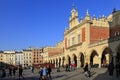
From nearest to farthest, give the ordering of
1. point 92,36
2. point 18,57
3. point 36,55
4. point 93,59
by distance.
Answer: point 92,36 < point 93,59 < point 36,55 < point 18,57

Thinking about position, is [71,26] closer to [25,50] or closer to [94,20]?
[94,20]

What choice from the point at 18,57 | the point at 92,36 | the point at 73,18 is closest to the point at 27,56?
the point at 18,57

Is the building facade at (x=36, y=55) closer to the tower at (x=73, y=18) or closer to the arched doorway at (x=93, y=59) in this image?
the tower at (x=73, y=18)

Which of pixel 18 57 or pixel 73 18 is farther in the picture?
pixel 18 57

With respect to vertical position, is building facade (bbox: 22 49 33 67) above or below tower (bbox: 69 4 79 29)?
below

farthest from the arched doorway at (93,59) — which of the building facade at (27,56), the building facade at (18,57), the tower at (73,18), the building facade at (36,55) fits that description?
the building facade at (18,57)

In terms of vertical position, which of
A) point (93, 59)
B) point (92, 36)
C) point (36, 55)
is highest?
point (92, 36)

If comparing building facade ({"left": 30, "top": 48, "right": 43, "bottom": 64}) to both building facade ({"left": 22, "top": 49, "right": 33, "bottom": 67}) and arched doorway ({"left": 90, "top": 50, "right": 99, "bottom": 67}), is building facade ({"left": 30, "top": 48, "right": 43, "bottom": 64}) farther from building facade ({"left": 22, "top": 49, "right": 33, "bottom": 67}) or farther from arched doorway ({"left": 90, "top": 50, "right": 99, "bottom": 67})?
arched doorway ({"left": 90, "top": 50, "right": 99, "bottom": 67})

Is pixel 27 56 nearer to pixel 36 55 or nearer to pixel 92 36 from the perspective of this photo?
pixel 36 55

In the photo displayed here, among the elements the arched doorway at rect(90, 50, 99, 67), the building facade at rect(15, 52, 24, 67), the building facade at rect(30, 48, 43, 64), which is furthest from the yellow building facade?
the building facade at rect(15, 52, 24, 67)

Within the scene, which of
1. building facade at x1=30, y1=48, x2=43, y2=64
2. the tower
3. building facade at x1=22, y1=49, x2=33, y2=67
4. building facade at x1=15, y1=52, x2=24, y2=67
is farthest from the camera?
building facade at x1=15, y1=52, x2=24, y2=67

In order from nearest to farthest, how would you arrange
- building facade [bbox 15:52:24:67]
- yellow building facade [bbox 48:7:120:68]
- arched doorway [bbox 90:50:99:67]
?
1. yellow building facade [bbox 48:7:120:68]
2. arched doorway [bbox 90:50:99:67]
3. building facade [bbox 15:52:24:67]

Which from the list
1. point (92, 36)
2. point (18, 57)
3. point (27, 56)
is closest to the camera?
point (92, 36)

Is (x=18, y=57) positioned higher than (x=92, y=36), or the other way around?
(x=92, y=36)
